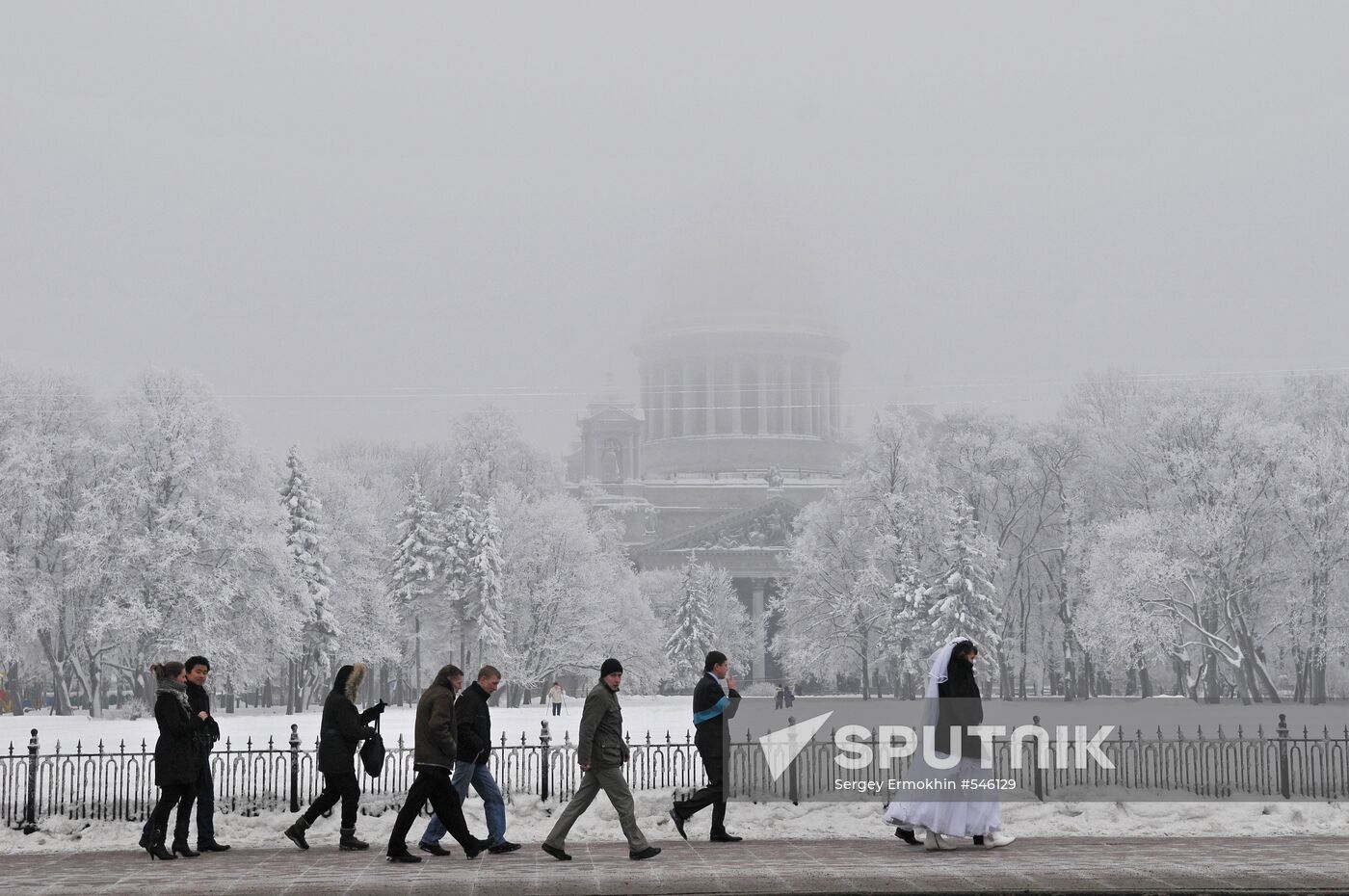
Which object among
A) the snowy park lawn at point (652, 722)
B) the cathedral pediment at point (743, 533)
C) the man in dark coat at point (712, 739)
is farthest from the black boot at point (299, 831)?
the cathedral pediment at point (743, 533)

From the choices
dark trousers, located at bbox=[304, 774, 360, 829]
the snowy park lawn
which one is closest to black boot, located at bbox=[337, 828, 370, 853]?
dark trousers, located at bbox=[304, 774, 360, 829]

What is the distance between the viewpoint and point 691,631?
2867 inches

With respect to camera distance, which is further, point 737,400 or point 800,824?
point 737,400

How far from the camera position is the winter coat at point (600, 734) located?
549 inches

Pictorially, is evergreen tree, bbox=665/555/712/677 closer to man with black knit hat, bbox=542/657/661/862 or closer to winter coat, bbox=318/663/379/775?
winter coat, bbox=318/663/379/775

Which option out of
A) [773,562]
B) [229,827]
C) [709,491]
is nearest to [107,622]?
[229,827]

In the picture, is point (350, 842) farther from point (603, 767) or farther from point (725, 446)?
point (725, 446)

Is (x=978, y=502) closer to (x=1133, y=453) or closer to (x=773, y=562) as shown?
(x=1133, y=453)

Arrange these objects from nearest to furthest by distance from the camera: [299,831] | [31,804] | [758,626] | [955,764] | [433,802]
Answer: [433,802], [955,764], [299,831], [31,804], [758,626]

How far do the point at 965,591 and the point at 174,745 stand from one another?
42.4 metres

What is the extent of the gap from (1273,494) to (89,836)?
128 ft

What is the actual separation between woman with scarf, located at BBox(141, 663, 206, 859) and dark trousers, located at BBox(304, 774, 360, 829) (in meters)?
1.04

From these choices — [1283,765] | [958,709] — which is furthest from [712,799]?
[1283,765]

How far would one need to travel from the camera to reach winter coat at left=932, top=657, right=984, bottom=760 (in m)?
13.9
